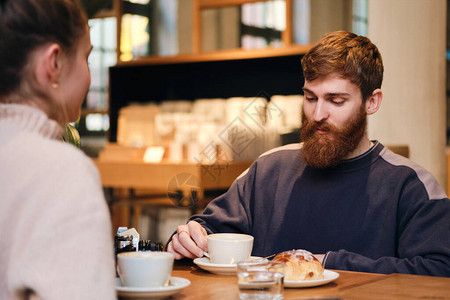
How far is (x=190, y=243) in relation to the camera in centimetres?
156

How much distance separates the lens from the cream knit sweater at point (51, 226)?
33.0 inches

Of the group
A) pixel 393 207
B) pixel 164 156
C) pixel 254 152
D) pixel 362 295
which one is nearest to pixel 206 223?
pixel 393 207

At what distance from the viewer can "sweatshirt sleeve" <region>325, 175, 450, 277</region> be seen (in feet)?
5.27

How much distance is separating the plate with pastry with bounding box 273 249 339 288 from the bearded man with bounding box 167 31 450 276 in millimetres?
535

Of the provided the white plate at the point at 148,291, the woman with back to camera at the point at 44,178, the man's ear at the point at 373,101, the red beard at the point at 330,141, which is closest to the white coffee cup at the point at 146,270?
the white plate at the point at 148,291

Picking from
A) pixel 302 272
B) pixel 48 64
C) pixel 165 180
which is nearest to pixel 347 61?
pixel 302 272

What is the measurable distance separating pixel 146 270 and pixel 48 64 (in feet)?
1.30

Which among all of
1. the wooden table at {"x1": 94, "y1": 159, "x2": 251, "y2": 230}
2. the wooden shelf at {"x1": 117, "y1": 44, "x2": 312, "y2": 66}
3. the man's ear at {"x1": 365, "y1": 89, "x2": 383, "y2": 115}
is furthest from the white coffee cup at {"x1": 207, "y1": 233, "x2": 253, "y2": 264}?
the wooden shelf at {"x1": 117, "y1": 44, "x2": 312, "y2": 66}

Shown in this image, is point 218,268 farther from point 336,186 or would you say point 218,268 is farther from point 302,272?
point 336,186

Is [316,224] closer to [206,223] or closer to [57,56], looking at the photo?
[206,223]

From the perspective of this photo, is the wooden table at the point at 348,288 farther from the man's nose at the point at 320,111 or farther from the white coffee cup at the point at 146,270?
the man's nose at the point at 320,111

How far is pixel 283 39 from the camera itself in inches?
189

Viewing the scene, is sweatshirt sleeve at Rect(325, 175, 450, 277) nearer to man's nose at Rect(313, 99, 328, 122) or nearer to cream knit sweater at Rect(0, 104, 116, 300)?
man's nose at Rect(313, 99, 328, 122)

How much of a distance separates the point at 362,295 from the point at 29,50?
73 cm
